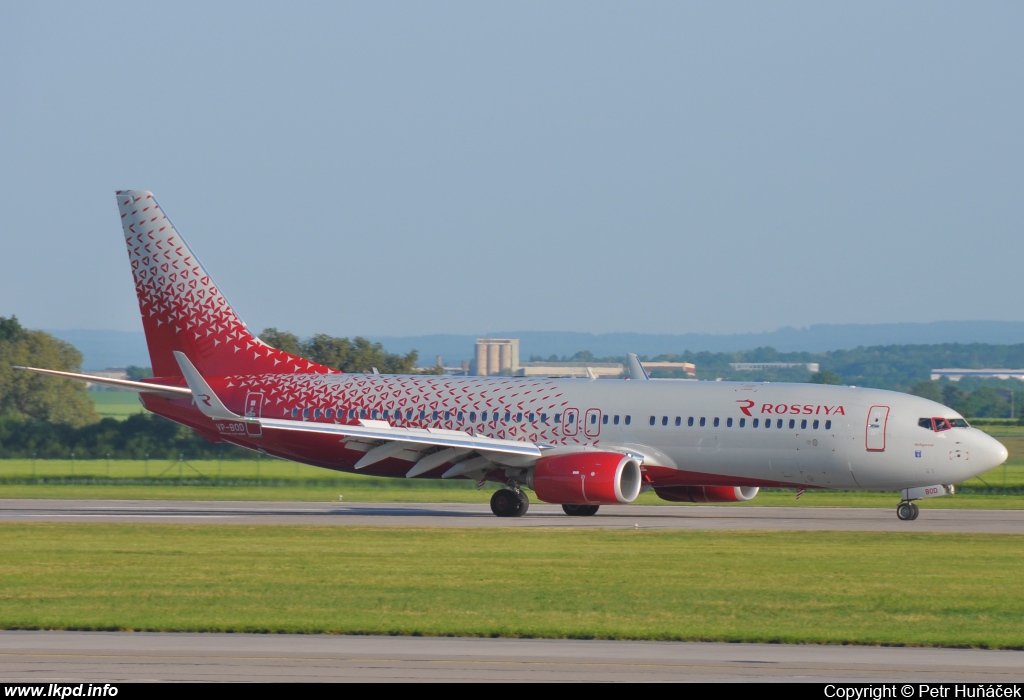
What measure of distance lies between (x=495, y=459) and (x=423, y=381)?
464 centimetres

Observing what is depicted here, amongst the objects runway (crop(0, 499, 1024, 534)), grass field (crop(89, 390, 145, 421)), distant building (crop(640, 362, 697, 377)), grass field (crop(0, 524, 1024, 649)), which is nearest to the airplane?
runway (crop(0, 499, 1024, 534))

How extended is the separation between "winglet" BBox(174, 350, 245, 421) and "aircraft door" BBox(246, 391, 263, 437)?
106 inches

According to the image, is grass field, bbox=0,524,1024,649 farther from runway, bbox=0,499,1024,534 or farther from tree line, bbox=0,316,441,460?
tree line, bbox=0,316,441,460

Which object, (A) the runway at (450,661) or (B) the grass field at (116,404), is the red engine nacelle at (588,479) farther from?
(B) the grass field at (116,404)

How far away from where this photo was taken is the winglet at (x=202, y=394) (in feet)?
134

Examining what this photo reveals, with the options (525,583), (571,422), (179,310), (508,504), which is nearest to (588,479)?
(508,504)

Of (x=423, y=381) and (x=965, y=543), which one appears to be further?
(x=423, y=381)

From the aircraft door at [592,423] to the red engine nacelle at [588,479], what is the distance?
1211 mm

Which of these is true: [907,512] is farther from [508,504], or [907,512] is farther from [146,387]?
[146,387]

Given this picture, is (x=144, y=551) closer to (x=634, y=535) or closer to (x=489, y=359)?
(x=634, y=535)

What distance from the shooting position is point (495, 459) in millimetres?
40625

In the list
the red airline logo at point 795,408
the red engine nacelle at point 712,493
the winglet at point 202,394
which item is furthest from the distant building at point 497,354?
the red airline logo at point 795,408

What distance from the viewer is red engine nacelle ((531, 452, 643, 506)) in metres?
38.4
